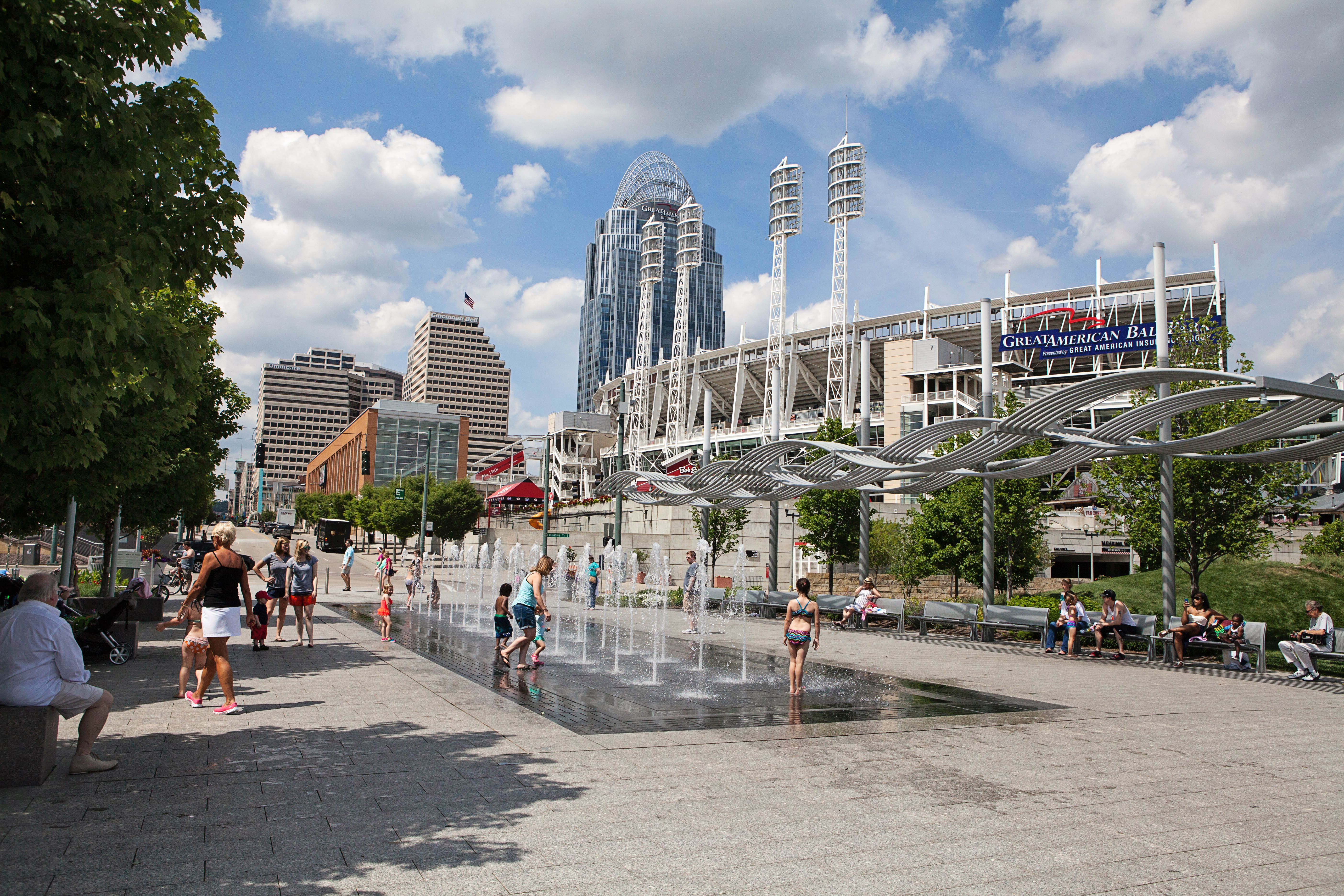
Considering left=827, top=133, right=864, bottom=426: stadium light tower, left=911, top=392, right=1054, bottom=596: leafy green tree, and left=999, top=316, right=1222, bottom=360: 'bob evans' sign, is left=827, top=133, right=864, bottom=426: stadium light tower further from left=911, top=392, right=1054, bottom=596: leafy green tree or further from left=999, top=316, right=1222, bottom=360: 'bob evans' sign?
left=911, top=392, right=1054, bottom=596: leafy green tree

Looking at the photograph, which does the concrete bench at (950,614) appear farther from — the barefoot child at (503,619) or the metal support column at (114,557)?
the metal support column at (114,557)

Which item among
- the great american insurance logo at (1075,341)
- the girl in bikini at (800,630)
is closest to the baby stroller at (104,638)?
the girl in bikini at (800,630)

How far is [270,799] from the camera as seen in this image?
17.8 feet

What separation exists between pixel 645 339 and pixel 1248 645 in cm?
8731

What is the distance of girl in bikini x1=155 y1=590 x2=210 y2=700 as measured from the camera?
8.37m

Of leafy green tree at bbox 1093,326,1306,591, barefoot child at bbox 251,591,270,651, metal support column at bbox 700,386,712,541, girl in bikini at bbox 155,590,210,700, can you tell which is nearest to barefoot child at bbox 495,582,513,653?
barefoot child at bbox 251,591,270,651

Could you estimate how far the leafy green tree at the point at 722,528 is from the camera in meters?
31.8

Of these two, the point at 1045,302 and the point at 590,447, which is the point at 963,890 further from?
the point at 590,447

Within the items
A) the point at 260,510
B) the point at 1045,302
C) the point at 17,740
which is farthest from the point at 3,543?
the point at 260,510

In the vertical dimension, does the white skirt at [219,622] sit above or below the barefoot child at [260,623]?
above

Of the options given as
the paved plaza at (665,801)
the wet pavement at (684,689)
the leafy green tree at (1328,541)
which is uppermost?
the leafy green tree at (1328,541)

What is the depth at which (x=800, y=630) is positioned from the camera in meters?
10.3

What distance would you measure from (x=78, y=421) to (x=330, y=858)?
2764mm

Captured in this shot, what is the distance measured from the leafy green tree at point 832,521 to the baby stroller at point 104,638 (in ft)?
61.7
